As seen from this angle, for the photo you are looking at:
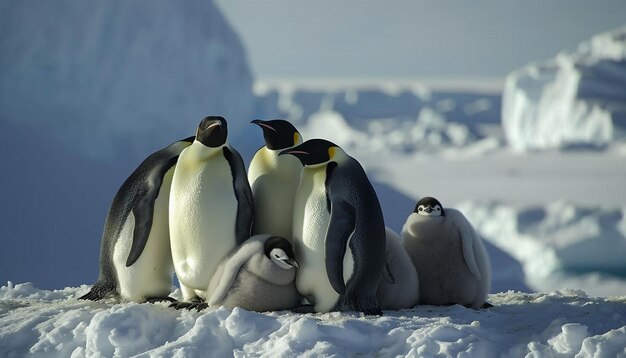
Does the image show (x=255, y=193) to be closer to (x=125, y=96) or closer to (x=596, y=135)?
(x=125, y=96)

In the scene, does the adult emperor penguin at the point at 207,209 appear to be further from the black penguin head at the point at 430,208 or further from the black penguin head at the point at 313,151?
the black penguin head at the point at 430,208

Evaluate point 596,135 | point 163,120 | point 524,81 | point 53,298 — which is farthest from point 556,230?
point 53,298

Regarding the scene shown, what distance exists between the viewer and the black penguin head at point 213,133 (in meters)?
3.60

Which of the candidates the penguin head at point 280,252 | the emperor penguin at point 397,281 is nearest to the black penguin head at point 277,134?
the penguin head at point 280,252

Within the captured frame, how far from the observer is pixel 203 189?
353cm

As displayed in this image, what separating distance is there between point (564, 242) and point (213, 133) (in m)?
10.4

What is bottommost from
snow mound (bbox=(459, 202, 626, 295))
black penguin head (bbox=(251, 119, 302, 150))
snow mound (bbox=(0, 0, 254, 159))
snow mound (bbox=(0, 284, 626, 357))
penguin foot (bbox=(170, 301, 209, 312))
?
snow mound (bbox=(459, 202, 626, 295))

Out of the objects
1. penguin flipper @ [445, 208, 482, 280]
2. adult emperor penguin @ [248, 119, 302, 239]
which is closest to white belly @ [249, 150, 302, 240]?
adult emperor penguin @ [248, 119, 302, 239]

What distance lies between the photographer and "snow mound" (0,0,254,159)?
11844 millimetres

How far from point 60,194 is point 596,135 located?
10.9m

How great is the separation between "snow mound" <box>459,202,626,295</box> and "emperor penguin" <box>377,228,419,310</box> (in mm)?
9230

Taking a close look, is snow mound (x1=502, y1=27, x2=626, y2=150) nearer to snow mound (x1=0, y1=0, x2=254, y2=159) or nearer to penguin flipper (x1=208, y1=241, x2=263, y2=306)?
snow mound (x1=0, y1=0, x2=254, y2=159)

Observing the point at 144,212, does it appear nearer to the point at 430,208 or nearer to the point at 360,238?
the point at 360,238

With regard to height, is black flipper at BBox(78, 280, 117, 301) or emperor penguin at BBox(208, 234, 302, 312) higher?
emperor penguin at BBox(208, 234, 302, 312)
